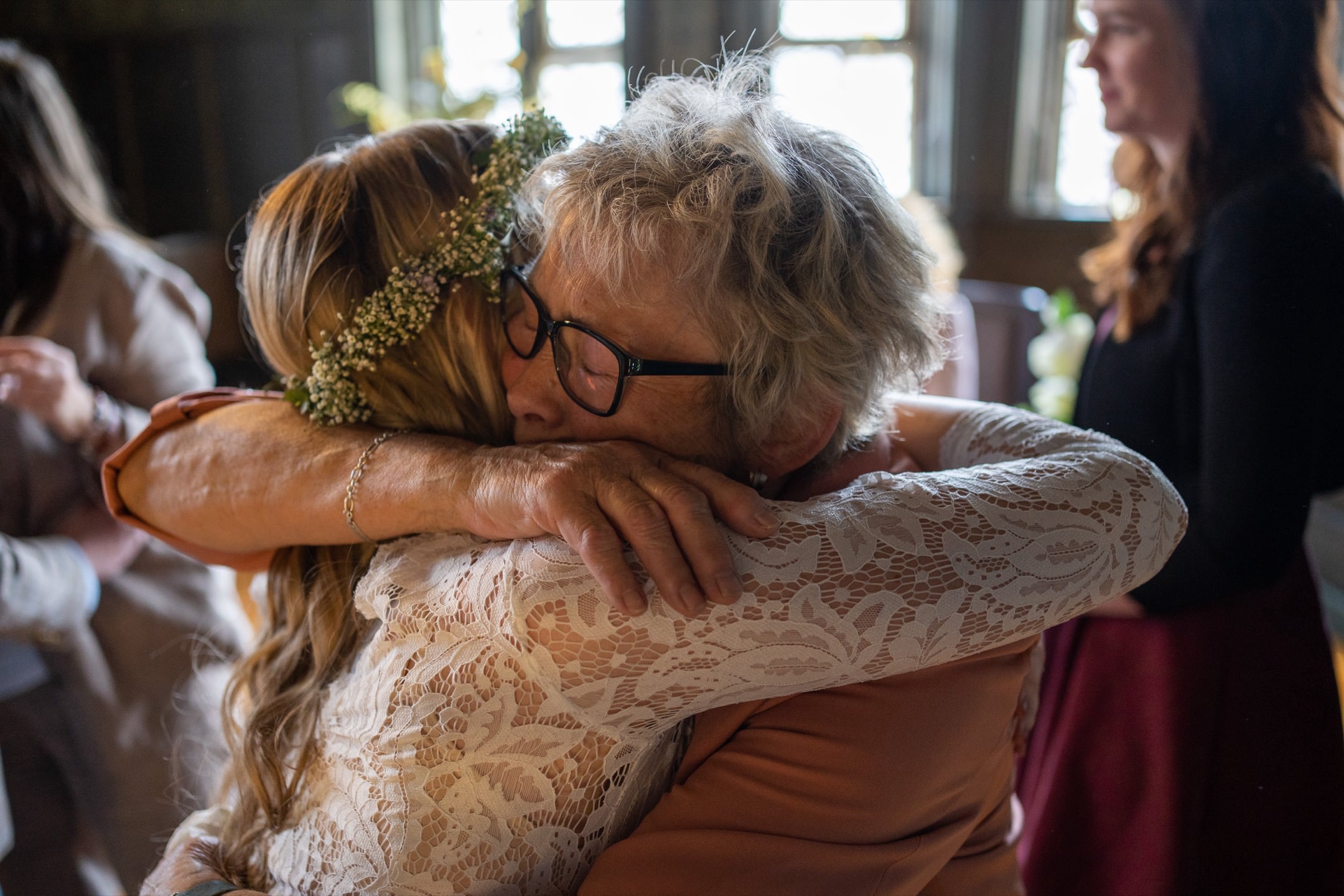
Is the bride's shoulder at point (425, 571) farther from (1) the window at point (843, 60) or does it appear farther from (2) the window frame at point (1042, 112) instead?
(2) the window frame at point (1042, 112)

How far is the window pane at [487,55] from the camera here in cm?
317

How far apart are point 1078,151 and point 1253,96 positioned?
359 centimetres

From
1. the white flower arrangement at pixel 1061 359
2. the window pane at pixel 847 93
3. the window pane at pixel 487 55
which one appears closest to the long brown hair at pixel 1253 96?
the window pane at pixel 847 93

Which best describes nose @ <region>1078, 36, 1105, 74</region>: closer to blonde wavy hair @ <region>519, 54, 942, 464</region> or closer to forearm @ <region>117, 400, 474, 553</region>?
blonde wavy hair @ <region>519, 54, 942, 464</region>

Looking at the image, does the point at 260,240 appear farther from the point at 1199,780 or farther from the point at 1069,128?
the point at 1069,128

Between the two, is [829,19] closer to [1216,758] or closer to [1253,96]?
[1253,96]

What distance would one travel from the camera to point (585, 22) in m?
2.59

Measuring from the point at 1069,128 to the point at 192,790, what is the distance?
4977 mm

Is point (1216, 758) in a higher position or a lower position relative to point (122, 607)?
lower

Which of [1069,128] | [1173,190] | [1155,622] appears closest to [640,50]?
[1173,190]

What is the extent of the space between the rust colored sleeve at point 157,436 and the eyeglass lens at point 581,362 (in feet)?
1.34

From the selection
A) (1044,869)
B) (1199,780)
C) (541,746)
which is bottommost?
(1044,869)

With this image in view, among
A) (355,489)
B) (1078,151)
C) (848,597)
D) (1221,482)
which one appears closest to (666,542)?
(848,597)

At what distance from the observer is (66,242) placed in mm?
1610
